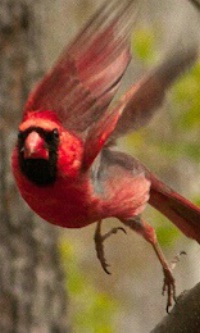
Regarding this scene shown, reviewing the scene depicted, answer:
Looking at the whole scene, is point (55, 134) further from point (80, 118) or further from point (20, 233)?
point (20, 233)

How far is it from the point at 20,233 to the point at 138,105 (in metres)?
1.27

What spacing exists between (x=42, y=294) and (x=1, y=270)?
17 cm

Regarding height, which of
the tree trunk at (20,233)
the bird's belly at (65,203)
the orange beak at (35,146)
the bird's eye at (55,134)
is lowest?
the tree trunk at (20,233)

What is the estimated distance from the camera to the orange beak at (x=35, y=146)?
1532 millimetres

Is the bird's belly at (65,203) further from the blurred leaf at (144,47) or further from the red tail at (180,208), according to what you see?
the blurred leaf at (144,47)

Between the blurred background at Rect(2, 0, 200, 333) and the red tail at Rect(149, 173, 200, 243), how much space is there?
7.5 inches

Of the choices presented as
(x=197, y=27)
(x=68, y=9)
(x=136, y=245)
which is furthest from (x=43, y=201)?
(x=136, y=245)

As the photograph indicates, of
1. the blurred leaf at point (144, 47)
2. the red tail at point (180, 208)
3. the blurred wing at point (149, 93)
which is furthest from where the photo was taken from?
the blurred leaf at point (144, 47)

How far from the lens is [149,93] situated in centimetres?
175

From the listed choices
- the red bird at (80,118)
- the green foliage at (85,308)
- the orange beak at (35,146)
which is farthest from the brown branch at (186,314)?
the green foliage at (85,308)

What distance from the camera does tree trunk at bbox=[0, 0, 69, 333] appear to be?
115 inches

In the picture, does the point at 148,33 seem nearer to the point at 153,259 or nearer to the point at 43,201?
the point at 43,201

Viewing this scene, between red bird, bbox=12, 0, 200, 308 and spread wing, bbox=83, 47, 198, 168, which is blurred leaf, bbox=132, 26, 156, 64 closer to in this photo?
spread wing, bbox=83, 47, 198, 168

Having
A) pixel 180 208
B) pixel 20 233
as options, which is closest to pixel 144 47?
pixel 20 233
